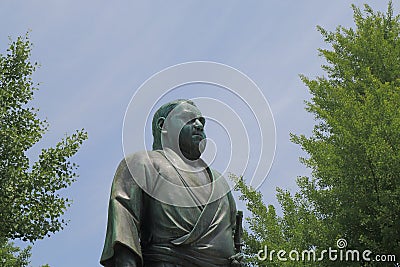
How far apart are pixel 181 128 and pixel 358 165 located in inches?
273

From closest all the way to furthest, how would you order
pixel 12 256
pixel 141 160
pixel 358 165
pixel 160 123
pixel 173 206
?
pixel 173 206, pixel 141 160, pixel 160 123, pixel 358 165, pixel 12 256

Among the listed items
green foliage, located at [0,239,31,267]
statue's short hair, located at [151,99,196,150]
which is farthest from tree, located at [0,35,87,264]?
statue's short hair, located at [151,99,196,150]

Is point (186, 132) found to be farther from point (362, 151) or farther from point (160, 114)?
point (362, 151)

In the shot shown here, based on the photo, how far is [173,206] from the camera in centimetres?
438

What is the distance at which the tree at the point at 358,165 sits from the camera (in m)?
10.7

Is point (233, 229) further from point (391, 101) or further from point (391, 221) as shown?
point (391, 101)

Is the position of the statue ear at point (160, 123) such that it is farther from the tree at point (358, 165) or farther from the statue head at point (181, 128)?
the tree at point (358, 165)

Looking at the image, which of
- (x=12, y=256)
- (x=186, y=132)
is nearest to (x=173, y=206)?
(x=186, y=132)


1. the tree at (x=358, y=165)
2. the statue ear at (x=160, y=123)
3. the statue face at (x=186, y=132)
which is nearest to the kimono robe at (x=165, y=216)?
the statue face at (x=186, y=132)

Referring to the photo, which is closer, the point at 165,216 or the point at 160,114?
the point at 165,216

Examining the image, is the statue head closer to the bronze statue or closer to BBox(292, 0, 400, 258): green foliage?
the bronze statue

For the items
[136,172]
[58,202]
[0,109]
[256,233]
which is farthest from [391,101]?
[136,172]

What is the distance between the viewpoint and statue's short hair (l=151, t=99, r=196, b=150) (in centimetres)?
480

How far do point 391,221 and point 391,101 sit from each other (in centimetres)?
227
